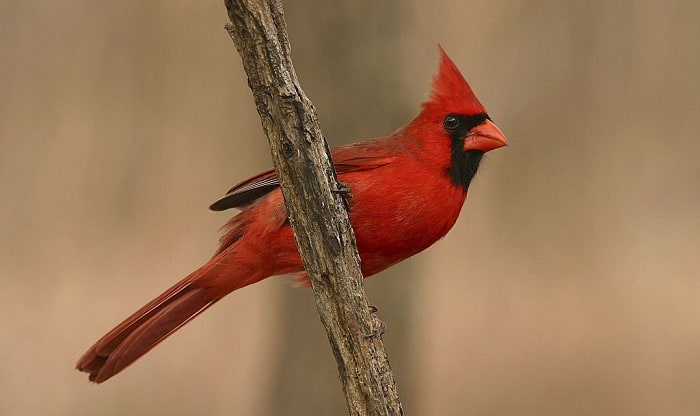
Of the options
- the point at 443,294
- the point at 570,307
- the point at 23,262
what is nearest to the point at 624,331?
the point at 570,307

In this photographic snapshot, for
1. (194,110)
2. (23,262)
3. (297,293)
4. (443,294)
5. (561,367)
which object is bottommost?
(561,367)

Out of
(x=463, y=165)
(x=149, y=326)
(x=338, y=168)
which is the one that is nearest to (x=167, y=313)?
(x=149, y=326)

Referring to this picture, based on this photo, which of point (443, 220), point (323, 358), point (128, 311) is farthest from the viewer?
point (128, 311)

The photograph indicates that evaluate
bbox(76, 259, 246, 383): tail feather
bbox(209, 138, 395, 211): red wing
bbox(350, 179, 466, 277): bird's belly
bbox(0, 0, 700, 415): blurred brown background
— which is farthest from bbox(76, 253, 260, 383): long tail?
bbox(0, 0, 700, 415): blurred brown background

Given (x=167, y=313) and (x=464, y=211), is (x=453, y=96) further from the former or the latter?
(x=464, y=211)

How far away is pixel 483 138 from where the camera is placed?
2.86 m

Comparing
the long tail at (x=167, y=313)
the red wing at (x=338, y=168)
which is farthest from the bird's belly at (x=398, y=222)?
the long tail at (x=167, y=313)

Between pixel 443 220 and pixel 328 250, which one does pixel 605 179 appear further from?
pixel 328 250

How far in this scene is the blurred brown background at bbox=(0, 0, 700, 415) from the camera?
5.14 metres

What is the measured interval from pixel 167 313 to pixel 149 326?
6 cm

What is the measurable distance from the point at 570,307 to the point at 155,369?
235 centimetres

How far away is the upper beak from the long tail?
29.2 inches

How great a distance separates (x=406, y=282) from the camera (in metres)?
3.48

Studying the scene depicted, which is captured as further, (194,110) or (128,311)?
(194,110)
